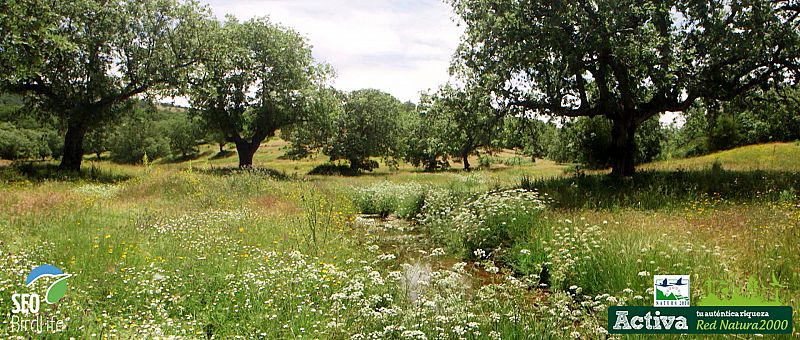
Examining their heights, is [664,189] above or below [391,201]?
above

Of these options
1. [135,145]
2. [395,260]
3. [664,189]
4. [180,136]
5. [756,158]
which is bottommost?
[395,260]

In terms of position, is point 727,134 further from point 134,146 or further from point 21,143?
point 134,146

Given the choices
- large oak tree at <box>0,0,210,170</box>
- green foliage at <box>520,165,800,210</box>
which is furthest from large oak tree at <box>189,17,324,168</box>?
green foliage at <box>520,165,800,210</box>

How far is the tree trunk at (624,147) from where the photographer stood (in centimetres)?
1820

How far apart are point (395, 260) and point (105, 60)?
2459 cm

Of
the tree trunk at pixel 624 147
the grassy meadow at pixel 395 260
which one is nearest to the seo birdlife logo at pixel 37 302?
the grassy meadow at pixel 395 260

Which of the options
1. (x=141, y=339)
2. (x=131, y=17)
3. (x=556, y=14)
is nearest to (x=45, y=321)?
(x=141, y=339)

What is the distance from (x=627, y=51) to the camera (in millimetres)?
14859

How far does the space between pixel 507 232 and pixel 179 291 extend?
26.2ft

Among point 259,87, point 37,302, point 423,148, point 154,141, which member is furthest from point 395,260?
point 154,141

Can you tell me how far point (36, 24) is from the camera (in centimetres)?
1493

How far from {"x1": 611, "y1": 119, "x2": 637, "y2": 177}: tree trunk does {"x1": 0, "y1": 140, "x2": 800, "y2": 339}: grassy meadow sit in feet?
7.54

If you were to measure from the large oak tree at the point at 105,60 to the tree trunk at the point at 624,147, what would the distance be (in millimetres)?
25755

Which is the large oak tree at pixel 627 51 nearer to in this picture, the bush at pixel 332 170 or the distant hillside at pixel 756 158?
the distant hillside at pixel 756 158
